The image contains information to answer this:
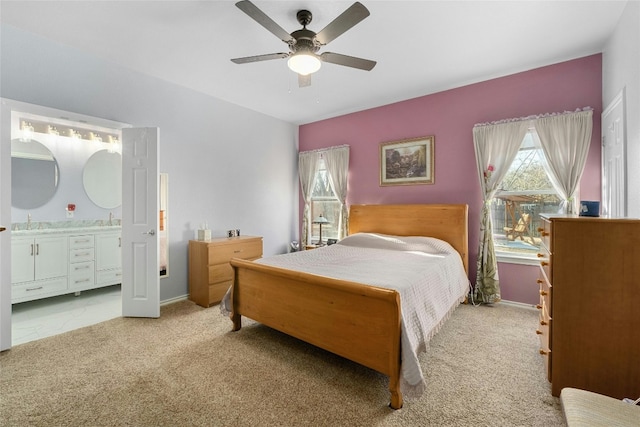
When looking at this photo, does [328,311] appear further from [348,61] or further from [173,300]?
[173,300]

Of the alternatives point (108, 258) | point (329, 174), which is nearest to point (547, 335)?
point (329, 174)

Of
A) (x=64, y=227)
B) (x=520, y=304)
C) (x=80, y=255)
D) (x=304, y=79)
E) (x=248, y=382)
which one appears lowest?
(x=248, y=382)

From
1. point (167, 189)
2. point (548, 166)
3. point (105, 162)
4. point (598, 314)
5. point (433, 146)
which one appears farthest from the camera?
point (105, 162)

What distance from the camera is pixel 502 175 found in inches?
135

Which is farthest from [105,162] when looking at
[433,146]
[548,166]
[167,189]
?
[548,166]

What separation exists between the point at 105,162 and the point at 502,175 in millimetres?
5831

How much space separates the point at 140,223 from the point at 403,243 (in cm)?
316

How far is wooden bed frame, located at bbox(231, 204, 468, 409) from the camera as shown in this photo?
1.78m

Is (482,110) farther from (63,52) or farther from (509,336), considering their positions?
(63,52)

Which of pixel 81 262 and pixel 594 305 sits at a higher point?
pixel 594 305

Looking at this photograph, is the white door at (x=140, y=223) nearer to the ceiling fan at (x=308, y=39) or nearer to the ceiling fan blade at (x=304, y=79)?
the ceiling fan at (x=308, y=39)

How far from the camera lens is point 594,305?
1714 millimetres

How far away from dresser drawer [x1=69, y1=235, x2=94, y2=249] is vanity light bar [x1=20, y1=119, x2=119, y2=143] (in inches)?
59.7

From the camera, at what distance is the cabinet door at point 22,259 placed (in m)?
3.33
